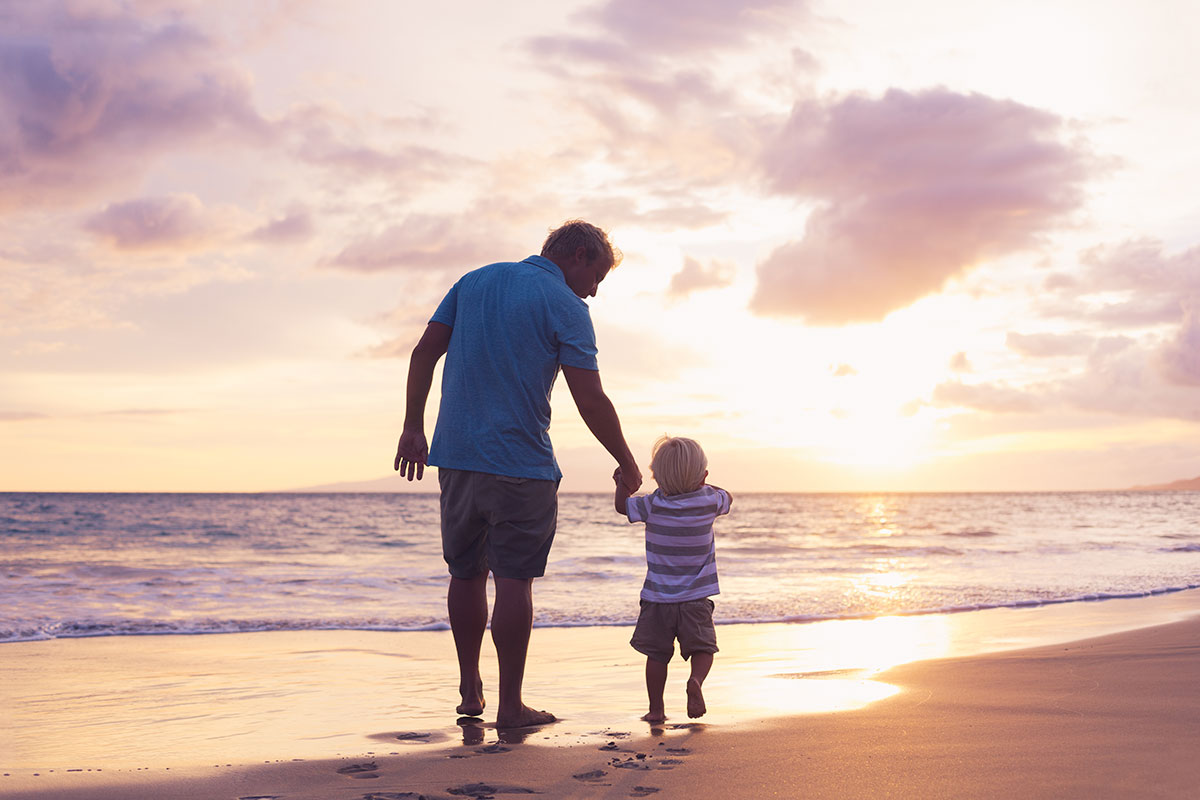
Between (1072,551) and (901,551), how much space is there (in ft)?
9.55

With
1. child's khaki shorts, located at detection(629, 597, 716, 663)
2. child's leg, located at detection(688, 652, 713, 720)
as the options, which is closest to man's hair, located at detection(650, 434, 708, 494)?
child's khaki shorts, located at detection(629, 597, 716, 663)

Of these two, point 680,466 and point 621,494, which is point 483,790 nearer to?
point 621,494

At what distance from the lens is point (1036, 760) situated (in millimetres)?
2785

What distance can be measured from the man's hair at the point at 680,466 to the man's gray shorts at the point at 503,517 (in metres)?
0.57

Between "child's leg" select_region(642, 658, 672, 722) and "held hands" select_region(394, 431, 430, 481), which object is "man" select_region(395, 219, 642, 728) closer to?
"held hands" select_region(394, 431, 430, 481)

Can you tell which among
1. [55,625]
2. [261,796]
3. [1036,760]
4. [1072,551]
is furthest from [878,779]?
[1072,551]

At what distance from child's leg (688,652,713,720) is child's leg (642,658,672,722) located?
0.36ft

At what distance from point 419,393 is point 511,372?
0.44 meters

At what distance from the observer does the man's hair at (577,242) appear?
3.76 metres

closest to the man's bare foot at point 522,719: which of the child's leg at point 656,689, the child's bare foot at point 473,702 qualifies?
the child's bare foot at point 473,702

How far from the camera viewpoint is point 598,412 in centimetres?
Result: 349

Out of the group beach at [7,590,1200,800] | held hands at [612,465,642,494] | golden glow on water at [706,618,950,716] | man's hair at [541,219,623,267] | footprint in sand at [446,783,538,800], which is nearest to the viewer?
footprint in sand at [446,783,538,800]

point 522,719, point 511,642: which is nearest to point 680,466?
point 511,642

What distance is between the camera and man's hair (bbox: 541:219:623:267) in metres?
3.76
